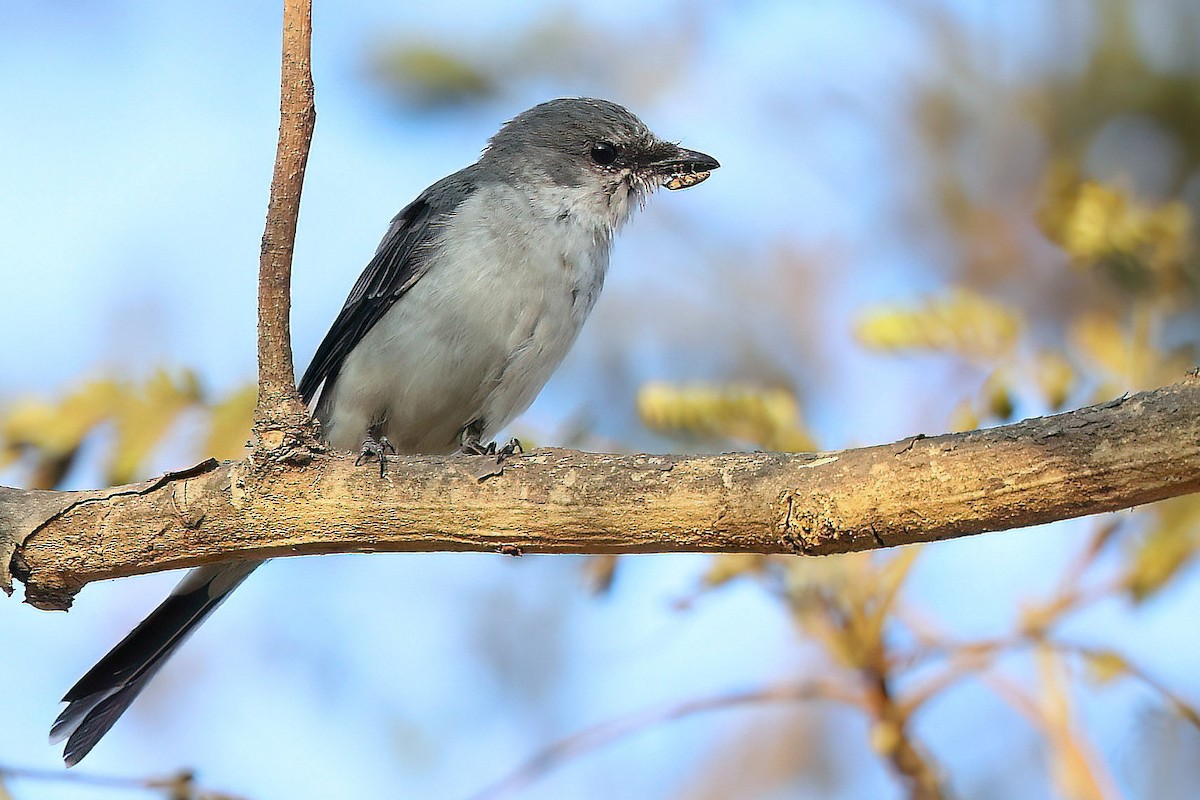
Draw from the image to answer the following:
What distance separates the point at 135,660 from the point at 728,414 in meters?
2.03

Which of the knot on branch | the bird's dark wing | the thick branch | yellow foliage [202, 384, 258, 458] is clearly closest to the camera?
the thick branch

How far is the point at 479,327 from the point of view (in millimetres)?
4820

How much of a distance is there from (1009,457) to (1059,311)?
15.1 feet

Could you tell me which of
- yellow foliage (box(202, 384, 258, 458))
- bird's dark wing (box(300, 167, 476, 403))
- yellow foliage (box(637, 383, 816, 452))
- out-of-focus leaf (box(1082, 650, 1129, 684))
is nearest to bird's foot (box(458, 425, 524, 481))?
yellow foliage (box(637, 383, 816, 452))

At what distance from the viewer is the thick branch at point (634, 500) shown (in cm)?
265

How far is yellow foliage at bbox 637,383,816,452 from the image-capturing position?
4070mm

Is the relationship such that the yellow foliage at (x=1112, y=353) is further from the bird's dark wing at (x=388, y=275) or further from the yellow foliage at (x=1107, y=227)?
the bird's dark wing at (x=388, y=275)

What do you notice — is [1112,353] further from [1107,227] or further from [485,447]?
[485,447]

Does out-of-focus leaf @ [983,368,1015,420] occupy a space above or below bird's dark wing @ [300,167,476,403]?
below

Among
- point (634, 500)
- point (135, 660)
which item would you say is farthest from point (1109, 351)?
Answer: point (135, 660)

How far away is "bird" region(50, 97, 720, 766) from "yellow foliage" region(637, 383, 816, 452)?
2.76ft

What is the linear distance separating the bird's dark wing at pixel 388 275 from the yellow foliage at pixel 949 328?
1.73 m

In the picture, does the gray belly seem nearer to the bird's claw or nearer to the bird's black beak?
the bird's claw

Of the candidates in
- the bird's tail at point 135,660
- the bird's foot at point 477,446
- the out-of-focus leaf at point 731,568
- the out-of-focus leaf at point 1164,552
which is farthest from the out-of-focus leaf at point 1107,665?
the bird's tail at point 135,660
